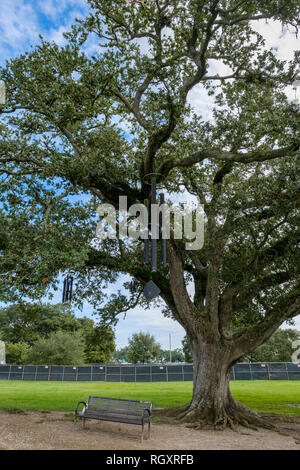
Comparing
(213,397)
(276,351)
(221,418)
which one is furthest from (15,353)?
(221,418)

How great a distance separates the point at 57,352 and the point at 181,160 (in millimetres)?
40917

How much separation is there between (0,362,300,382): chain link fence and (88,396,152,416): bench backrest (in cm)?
2462

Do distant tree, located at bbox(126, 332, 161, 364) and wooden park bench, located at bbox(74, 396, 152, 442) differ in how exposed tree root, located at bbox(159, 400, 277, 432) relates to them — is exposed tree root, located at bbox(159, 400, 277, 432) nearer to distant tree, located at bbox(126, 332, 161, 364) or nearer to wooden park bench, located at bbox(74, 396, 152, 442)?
wooden park bench, located at bbox(74, 396, 152, 442)

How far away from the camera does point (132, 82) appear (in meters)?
9.84

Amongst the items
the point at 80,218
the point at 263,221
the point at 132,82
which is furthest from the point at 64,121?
the point at 263,221

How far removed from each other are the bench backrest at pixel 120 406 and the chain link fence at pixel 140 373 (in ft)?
80.8

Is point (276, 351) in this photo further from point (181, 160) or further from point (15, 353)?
point (181, 160)

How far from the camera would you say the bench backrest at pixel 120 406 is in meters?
8.63

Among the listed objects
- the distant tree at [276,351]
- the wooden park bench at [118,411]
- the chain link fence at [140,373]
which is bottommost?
the chain link fence at [140,373]

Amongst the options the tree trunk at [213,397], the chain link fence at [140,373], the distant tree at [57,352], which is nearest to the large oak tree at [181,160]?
the tree trunk at [213,397]

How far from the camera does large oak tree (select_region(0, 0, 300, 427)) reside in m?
8.77

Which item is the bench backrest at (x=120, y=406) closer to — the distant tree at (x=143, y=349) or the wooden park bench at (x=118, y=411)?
the wooden park bench at (x=118, y=411)

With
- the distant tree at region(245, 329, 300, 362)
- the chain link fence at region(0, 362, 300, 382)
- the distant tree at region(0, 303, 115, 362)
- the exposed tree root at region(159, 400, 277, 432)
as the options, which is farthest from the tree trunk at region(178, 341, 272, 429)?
the distant tree at region(245, 329, 300, 362)
